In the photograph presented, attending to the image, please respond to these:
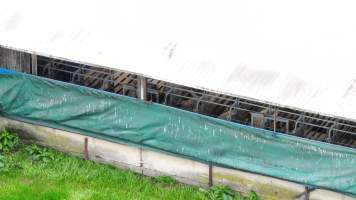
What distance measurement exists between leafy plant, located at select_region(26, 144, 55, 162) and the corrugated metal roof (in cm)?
164

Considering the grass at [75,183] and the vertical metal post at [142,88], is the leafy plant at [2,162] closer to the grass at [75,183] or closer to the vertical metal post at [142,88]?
the grass at [75,183]

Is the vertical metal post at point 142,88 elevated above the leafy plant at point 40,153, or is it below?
above

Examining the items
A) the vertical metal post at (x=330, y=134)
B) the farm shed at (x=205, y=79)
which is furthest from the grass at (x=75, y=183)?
the vertical metal post at (x=330, y=134)

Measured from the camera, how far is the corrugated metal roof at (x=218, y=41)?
38.2 ft

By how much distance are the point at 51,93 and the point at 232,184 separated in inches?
124

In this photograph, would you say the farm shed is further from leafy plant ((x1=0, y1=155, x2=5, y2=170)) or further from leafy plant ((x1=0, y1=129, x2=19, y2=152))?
leafy plant ((x1=0, y1=155, x2=5, y2=170))

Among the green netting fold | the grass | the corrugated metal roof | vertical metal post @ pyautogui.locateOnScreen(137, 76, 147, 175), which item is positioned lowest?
the grass

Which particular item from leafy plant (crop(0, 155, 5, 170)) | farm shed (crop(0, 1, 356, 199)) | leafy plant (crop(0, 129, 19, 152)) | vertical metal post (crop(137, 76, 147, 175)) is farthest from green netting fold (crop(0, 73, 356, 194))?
leafy plant (crop(0, 155, 5, 170))

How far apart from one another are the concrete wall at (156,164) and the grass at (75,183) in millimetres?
144

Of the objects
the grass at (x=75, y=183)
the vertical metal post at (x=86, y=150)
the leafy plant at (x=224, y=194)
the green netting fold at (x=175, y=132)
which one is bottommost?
the grass at (x=75, y=183)

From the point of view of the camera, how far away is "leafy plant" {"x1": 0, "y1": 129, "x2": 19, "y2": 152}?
14094mm

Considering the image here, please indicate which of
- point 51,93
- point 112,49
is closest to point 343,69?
point 112,49

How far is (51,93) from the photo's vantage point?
13828mm

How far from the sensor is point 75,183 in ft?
43.3
